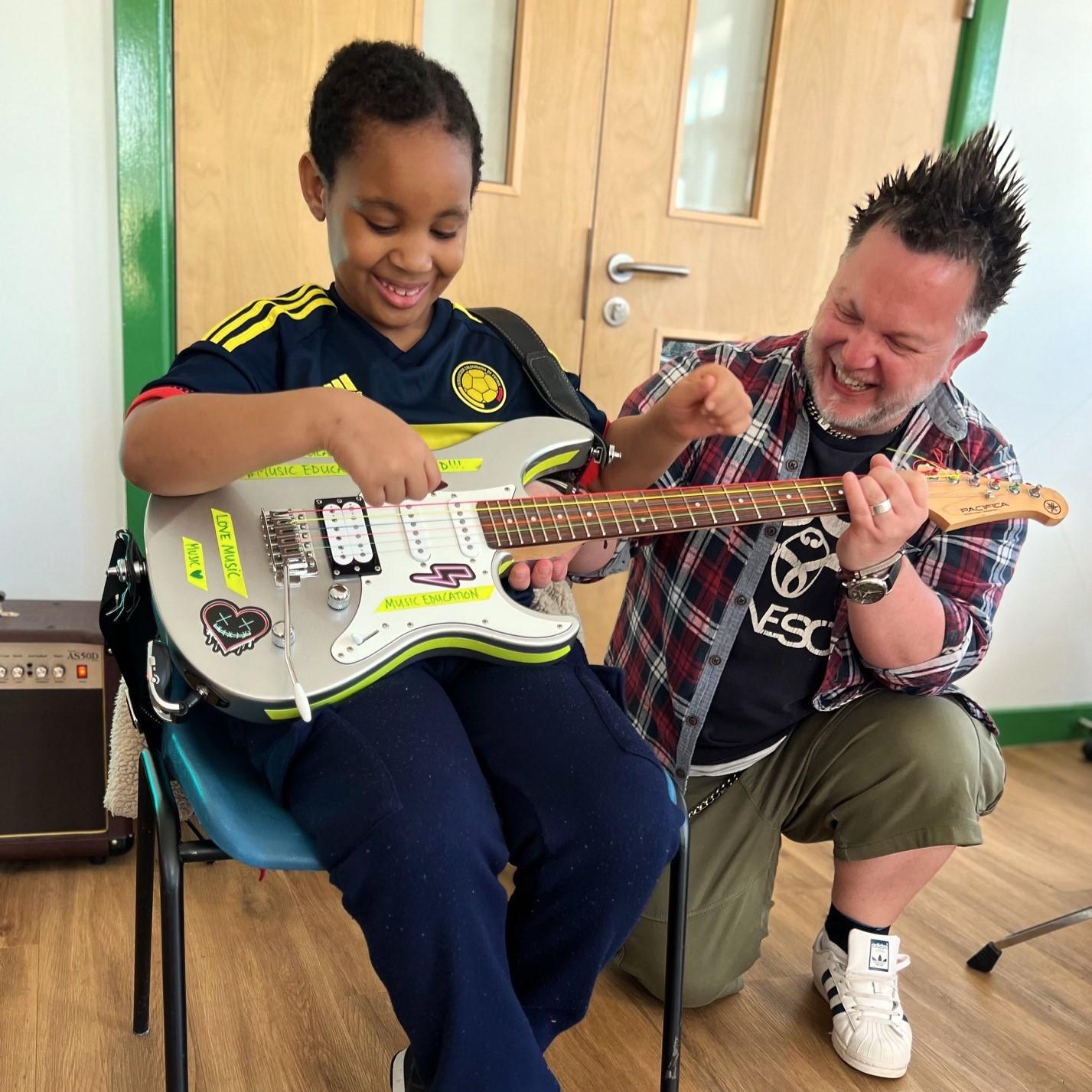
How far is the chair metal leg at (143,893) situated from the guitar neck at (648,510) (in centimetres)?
47

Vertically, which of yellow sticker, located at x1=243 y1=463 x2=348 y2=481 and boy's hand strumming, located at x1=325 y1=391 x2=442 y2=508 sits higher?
boy's hand strumming, located at x1=325 y1=391 x2=442 y2=508

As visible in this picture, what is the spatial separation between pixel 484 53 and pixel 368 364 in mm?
1039

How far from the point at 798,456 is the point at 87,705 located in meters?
1.18

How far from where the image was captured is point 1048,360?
238 cm

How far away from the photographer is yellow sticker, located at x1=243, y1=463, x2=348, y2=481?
104 centimetres

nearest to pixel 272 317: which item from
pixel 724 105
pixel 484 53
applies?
pixel 484 53

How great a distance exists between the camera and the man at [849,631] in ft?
4.08

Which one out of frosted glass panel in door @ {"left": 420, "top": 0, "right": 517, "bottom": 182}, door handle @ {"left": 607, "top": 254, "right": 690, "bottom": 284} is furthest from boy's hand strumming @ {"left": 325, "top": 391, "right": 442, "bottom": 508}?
door handle @ {"left": 607, "top": 254, "right": 690, "bottom": 284}

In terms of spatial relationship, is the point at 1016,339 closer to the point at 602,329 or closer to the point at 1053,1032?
the point at 602,329

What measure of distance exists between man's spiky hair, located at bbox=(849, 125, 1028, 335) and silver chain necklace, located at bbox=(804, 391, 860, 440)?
0.65ft

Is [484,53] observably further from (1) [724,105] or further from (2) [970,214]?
(2) [970,214]

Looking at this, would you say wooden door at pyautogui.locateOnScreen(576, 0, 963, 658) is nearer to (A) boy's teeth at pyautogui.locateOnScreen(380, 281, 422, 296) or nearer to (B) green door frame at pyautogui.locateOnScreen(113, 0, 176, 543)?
(B) green door frame at pyautogui.locateOnScreen(113, 0, 176, 543)

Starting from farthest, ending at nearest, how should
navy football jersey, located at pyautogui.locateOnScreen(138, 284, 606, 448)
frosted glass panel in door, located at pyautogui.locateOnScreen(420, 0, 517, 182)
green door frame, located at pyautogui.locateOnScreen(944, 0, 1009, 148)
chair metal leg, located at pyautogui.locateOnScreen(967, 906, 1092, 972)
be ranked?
green door frame, located at pyautogui.locateOnScreen(944, 0, 1009, 148) < frosted glass panel in door, located at pyautogui.locateOnScreen(420, 0, 517, 182) < chair metal leg, located at pyautogui.locateOnScreen(967, 906, 1092, 972) < navy football jersey, located at pyautogui.locateOnScreen(138, 284, 606, 448)

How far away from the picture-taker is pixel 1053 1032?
4.70 feet
